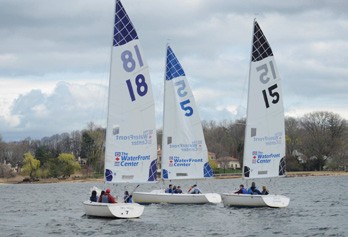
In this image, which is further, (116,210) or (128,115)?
(128,115)

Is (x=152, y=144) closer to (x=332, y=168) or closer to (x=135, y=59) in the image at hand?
(x=135, y=59)

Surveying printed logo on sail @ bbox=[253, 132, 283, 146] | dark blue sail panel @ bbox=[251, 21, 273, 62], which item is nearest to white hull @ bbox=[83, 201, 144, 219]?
printed logo on sail @ bbox=[253, 132, 283, 146]

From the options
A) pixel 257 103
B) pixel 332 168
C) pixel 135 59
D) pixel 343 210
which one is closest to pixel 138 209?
pixel 135 59

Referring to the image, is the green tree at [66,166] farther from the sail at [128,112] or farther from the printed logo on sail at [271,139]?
the sail at [128,112]

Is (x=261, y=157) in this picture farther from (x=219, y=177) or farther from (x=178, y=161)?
(x=219, y=177)

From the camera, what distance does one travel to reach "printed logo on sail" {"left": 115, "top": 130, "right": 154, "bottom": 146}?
3384 centimetres

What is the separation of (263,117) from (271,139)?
1.40 m

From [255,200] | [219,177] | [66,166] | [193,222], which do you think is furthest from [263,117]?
[66,166]

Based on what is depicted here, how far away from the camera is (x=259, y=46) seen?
1555 inches

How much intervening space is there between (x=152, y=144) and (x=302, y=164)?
91.5 m

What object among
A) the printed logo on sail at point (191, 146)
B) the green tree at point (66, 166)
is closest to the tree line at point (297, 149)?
the green tree at point (66, 166)

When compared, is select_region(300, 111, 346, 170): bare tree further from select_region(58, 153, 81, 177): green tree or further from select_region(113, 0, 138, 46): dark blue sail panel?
select_region(113, 0, 138, 46): dark blue sail panel

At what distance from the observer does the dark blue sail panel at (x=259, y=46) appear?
39406mm

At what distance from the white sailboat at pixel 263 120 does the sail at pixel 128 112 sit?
7.33 meters
